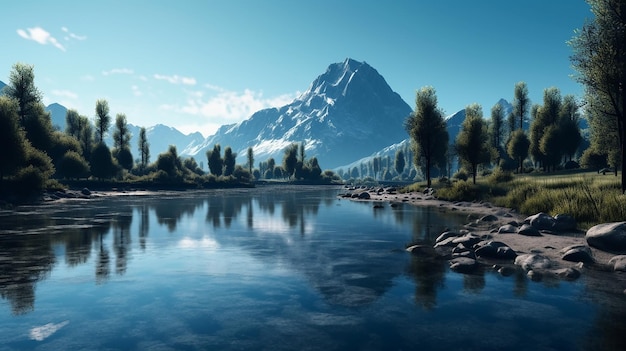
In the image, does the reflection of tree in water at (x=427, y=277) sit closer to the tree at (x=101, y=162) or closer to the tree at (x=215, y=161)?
the tree at (x=101, y=162)

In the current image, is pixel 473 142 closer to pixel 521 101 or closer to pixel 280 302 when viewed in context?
pixel 521 101

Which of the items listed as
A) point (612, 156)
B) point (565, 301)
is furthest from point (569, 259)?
point (612, 156)

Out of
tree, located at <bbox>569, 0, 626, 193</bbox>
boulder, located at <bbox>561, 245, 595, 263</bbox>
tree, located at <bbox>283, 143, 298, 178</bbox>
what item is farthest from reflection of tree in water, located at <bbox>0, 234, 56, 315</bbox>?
tree, located at <bbox>283, 143, 298, 178</bbox>

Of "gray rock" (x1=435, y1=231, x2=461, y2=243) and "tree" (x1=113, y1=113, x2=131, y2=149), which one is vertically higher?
"tree" (x1=113, y1=113, x2=131, y2=149)

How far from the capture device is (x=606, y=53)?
1006 inches

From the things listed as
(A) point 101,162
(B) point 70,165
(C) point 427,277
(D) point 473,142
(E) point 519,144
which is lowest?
(C) point 427,277

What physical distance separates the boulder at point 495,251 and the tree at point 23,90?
258ft

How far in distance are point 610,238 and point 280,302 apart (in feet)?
46.7

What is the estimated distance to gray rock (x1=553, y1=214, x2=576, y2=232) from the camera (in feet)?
68.9

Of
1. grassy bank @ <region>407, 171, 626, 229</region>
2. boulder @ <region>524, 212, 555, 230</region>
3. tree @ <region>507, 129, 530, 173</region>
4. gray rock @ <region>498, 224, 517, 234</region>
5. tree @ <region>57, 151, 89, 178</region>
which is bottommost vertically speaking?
gray rock @ <region>498, 224, 517, 234</region>

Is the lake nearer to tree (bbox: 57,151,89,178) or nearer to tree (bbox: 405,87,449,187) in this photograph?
tree (bbox: 405,87,449,187)

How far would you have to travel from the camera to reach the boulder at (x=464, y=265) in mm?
14126

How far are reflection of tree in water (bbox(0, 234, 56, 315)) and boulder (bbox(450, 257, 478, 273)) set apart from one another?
13.5 m

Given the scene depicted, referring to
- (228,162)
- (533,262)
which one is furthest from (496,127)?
(228,162)
